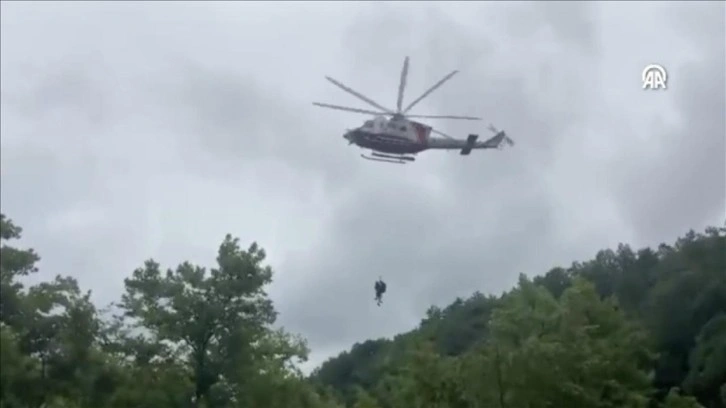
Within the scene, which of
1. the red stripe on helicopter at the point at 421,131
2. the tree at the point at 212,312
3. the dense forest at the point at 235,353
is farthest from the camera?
the red stripe on helicopter at the point at 421,131

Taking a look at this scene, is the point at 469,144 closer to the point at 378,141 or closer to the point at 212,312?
the point at 378,141

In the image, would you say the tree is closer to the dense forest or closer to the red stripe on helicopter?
the dense forest

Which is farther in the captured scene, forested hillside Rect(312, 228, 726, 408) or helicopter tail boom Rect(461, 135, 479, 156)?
helicopter tail boom Rect(461, 135, 479, 156)

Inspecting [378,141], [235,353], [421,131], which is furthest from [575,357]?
[421,131]

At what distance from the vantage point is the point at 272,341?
1474 inches

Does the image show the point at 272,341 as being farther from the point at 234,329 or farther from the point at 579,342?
the point at 579,342

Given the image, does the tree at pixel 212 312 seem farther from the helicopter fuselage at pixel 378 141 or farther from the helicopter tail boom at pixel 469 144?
the helicopter tail boom at pixel 469 144

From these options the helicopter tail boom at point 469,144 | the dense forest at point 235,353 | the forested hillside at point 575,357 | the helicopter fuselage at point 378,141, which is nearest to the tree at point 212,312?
the dense forest at point 235,353

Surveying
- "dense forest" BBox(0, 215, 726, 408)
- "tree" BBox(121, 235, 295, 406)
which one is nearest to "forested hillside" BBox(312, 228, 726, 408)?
"dense forest" BBox(0, 215, 726, 408)

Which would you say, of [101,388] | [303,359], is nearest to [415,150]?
[303,359]

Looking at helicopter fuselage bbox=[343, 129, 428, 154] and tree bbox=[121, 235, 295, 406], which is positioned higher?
helicopter fuselage bbox=[343, 129, 428, 154]

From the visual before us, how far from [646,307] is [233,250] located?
42.1 m

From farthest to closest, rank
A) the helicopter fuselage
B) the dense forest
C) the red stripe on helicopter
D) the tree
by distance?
the red stripe on helicopter
the helicopter fuselage
the tree
the dense forest

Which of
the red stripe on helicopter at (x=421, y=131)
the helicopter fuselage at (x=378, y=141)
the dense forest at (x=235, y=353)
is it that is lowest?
the dense forest at (x=235, y=353)
